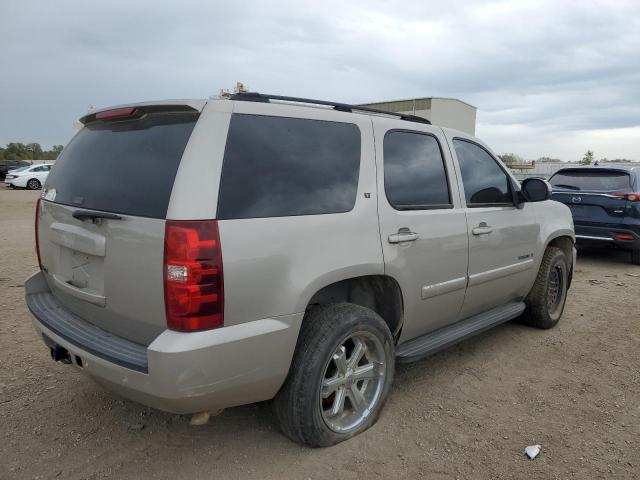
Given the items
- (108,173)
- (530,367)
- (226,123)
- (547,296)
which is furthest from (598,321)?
(108,173)

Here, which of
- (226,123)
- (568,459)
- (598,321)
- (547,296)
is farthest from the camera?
(598,321)

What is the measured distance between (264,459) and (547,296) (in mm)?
3258

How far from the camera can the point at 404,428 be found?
2.89 metres

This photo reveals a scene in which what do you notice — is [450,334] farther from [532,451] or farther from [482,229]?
[532,451]

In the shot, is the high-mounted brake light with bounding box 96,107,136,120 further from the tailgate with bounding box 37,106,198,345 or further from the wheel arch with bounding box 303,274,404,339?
the wheel arch with bounding box 303,274,404,339

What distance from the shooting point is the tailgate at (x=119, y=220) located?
6.98 ft

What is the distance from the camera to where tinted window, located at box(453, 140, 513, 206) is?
361 cm

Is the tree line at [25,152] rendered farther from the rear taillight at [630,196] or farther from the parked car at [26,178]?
the rear taillight at [630,196]

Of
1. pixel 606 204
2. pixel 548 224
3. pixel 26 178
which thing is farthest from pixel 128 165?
pixel 26 178

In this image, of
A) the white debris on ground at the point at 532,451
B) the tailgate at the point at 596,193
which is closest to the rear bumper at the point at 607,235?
the tailgate at the point at 596,193

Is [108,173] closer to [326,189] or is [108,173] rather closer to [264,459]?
[326,189]

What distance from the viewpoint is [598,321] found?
497 centimetres

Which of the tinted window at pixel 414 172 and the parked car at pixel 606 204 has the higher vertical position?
the tinted window at pixel 414 172

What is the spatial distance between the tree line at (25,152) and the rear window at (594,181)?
207ft
